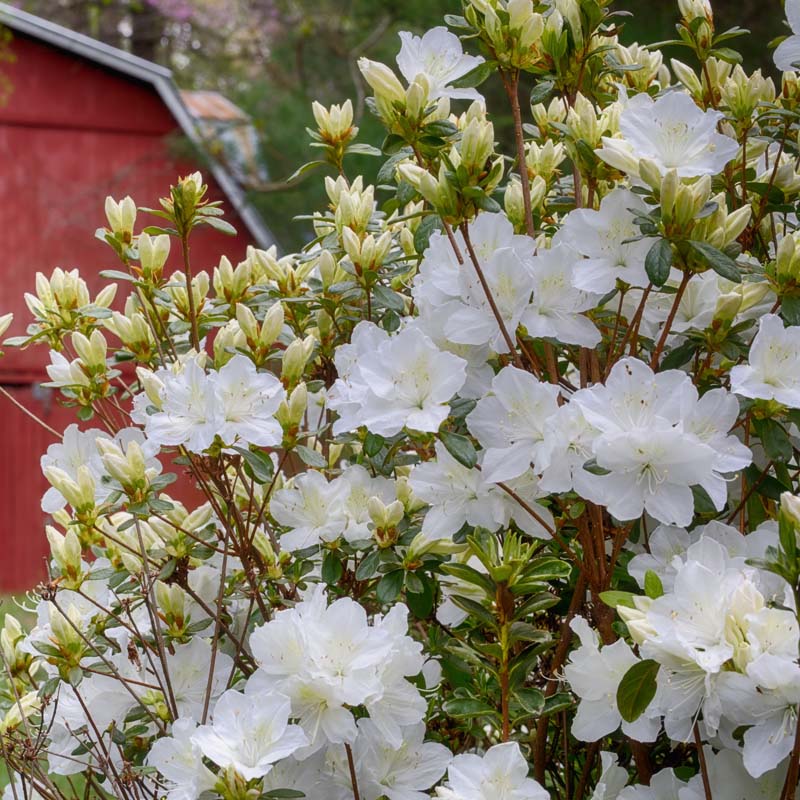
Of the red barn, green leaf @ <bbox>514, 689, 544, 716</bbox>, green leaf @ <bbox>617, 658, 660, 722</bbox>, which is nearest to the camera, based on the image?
green leaf @ <bbox>617, 658, 660, 722</bbox>

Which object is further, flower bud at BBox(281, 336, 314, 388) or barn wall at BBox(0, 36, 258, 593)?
barn wall at BBox(0, 36, 258, 593)

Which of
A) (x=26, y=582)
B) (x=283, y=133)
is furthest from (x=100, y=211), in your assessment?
(x=26, y=582)

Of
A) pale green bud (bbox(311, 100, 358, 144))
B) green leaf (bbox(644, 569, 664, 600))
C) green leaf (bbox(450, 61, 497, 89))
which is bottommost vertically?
green leaf (bbox(644, 569, 664, 600))

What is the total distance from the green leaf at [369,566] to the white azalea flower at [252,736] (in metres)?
0.29

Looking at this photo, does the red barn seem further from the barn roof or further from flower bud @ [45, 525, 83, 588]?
flower bud @ [45, 525, 83, 588]

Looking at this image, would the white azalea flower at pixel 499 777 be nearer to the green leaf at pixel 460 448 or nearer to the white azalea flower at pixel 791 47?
the green leaf at pixel 460 448

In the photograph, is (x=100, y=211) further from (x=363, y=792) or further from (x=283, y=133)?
(x=363, y=792)

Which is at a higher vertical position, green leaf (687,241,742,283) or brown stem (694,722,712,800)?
green leaf (687,241,742,283)

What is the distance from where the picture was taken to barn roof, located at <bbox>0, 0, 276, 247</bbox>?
36.2ft

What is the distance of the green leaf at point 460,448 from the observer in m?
1.49

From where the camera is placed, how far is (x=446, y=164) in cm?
155

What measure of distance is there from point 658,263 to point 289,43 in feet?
37.6

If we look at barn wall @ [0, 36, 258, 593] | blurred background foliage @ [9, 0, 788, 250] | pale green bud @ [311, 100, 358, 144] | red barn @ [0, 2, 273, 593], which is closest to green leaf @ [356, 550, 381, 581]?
pale green bud @ [311, 100, 358, 144]

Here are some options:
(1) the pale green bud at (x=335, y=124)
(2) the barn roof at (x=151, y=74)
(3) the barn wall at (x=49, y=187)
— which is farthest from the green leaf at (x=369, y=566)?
(3) the barn wall at (x=49, y=187)
